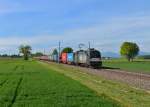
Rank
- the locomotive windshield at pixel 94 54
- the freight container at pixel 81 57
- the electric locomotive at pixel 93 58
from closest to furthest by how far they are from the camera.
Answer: the electric locomotive at pixel 93 58 → the locomotive windshield at pixel 94 54 → the freight container at pixel 81 57

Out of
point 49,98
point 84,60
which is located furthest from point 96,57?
point 49,98

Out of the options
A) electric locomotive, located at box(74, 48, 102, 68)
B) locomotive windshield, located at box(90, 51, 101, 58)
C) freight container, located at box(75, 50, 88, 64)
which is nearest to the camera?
electric locomotive, located at box(74, 48, 102, 68)

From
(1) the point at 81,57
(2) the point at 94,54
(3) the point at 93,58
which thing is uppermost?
(2) the point at 94,54

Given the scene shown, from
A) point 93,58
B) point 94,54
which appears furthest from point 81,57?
point 93,58

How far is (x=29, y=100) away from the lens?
62.7 feet

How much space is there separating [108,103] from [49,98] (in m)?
3.29

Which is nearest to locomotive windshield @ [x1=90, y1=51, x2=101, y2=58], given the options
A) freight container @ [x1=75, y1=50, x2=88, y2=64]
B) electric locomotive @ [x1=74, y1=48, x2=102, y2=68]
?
electric locomotive @ [x1=74, y1=48, x2=102, y2=68]

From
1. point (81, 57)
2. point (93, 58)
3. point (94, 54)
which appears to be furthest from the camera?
point (81, 57)

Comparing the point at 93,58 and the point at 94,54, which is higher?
the point at 94,54

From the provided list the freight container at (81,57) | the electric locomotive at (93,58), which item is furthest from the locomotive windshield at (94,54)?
the freight container at (81,57)

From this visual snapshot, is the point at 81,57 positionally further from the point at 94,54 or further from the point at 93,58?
the point at 93,58

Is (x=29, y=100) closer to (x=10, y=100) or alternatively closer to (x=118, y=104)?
(x=10, y=100)

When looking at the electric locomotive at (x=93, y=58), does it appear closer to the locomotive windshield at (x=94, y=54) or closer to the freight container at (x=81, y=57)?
the locomotive windshield at (x=94, y=54)

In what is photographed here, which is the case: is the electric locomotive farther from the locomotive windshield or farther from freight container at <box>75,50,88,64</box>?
freight container at <box>75,50,88,64</box>
